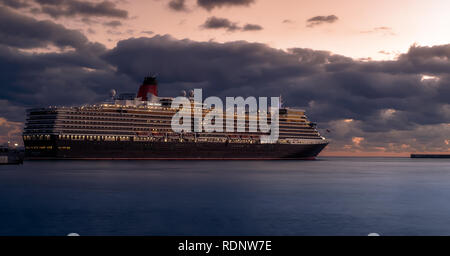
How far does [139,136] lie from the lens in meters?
104

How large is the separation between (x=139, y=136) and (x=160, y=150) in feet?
19.5

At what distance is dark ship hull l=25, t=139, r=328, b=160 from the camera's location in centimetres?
9731

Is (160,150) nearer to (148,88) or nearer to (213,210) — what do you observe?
(148,88)

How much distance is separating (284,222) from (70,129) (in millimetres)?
79115

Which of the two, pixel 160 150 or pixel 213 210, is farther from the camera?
pixel 160 150

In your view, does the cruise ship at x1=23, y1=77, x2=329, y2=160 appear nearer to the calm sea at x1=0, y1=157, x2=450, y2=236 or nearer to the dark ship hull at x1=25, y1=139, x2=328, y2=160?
the dark ship hull at x1=25, y1=139, x2=328, y2=160

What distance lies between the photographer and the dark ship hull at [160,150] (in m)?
97.3

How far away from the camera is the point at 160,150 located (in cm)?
10631

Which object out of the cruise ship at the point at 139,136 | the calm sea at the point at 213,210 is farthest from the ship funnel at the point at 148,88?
the calm sea at the point at 213,210

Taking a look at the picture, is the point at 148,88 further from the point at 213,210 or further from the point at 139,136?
the point at 213,210

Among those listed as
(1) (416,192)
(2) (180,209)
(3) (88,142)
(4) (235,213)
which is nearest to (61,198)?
(2) (180,209)

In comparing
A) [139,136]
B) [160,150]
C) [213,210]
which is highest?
[139,136]

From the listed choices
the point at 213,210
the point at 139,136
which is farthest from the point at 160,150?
the point at 213,210

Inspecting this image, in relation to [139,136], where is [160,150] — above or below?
below
